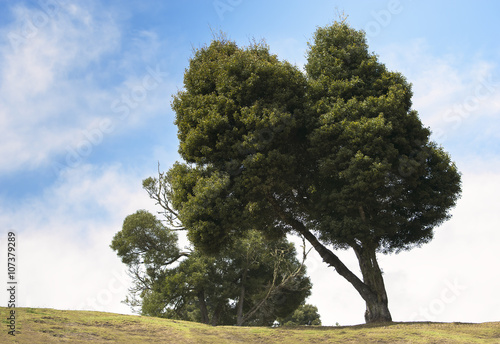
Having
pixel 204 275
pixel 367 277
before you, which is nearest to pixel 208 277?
pixel 204 275

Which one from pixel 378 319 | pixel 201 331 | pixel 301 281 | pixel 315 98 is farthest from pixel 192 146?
pixel 301 281

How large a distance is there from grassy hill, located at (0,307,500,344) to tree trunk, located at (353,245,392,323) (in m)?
1.44

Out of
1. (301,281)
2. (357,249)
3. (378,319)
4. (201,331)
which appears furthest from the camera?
(301,281)

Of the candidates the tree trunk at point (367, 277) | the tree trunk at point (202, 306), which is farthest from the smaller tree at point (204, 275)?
the tree trunk at point (367, 277)

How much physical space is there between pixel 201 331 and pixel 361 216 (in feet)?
28.6

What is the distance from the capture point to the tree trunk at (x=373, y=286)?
18.7 m

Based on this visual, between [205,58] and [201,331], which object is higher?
[205,58]

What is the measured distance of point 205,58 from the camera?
21016mm

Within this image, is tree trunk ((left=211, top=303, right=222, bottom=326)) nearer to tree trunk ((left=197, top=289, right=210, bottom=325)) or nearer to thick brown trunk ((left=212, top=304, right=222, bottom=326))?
thick brown trunk ((left=212, top=304, right=222, bottom=326))

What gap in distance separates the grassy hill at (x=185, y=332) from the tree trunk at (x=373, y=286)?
4.73 ft

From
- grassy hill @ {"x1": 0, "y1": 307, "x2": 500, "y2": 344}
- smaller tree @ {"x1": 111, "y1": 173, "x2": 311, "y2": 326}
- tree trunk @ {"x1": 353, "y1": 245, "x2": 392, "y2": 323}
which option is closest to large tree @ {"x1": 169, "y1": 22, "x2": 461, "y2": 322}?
tree trunk @ {"x1": 353, "y1": 245, "x2": 392, "y2": 323}

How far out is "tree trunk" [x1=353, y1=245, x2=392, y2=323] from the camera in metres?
18.7

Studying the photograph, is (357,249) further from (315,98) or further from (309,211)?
(315,98)

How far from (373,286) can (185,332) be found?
934 centimetres
